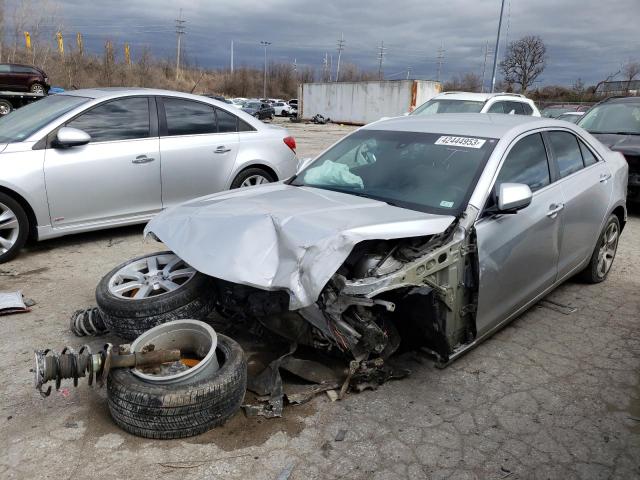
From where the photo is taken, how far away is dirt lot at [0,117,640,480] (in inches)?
103

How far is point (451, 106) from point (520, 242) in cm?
742

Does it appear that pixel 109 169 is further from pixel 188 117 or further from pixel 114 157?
pixel 188 117

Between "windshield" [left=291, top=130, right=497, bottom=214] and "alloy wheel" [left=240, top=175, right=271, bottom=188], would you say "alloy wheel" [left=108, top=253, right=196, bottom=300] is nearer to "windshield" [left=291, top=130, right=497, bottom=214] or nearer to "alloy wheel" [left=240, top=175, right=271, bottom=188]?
"windshield" [left=291, top=130, right=497, bottom=214]

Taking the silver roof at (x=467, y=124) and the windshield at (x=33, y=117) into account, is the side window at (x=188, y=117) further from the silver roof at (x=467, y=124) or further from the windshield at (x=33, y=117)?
the silver roof at (x=467, y=124)

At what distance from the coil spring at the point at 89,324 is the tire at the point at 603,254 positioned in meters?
4.23

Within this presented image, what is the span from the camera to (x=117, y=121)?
5.84 metres

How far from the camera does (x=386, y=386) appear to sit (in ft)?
11.0

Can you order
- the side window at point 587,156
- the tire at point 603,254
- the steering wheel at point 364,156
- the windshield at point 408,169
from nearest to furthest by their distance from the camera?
the windshield at point 408,169 < the steering wheel at point 364,156 < the side window at point 587,156 < the tire at point 603,254

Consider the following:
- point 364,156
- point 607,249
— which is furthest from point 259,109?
point 364,156

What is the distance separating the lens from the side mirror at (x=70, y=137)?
5258mm

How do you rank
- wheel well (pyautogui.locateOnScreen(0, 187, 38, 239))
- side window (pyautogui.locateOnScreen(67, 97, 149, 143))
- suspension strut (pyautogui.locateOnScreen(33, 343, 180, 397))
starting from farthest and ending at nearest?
1. side window (pyautogui.locateOnScreen(67, 97, 149, 143))
2. wheel well (pyautogui.locateOnScreen(0, 187, 38, 239))
3. suspension strut (pyautogui.locateOnScreen(33, 343, 180, 397))

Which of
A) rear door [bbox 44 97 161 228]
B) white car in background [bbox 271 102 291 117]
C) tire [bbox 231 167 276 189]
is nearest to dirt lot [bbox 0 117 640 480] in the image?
rear door [bbox 44 97 161 228]

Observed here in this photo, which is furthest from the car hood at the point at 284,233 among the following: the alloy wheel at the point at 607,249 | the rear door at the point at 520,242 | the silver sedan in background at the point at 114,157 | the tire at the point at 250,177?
the tire at the point at 250,177

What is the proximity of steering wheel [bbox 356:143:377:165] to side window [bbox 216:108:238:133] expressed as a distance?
2.83m
